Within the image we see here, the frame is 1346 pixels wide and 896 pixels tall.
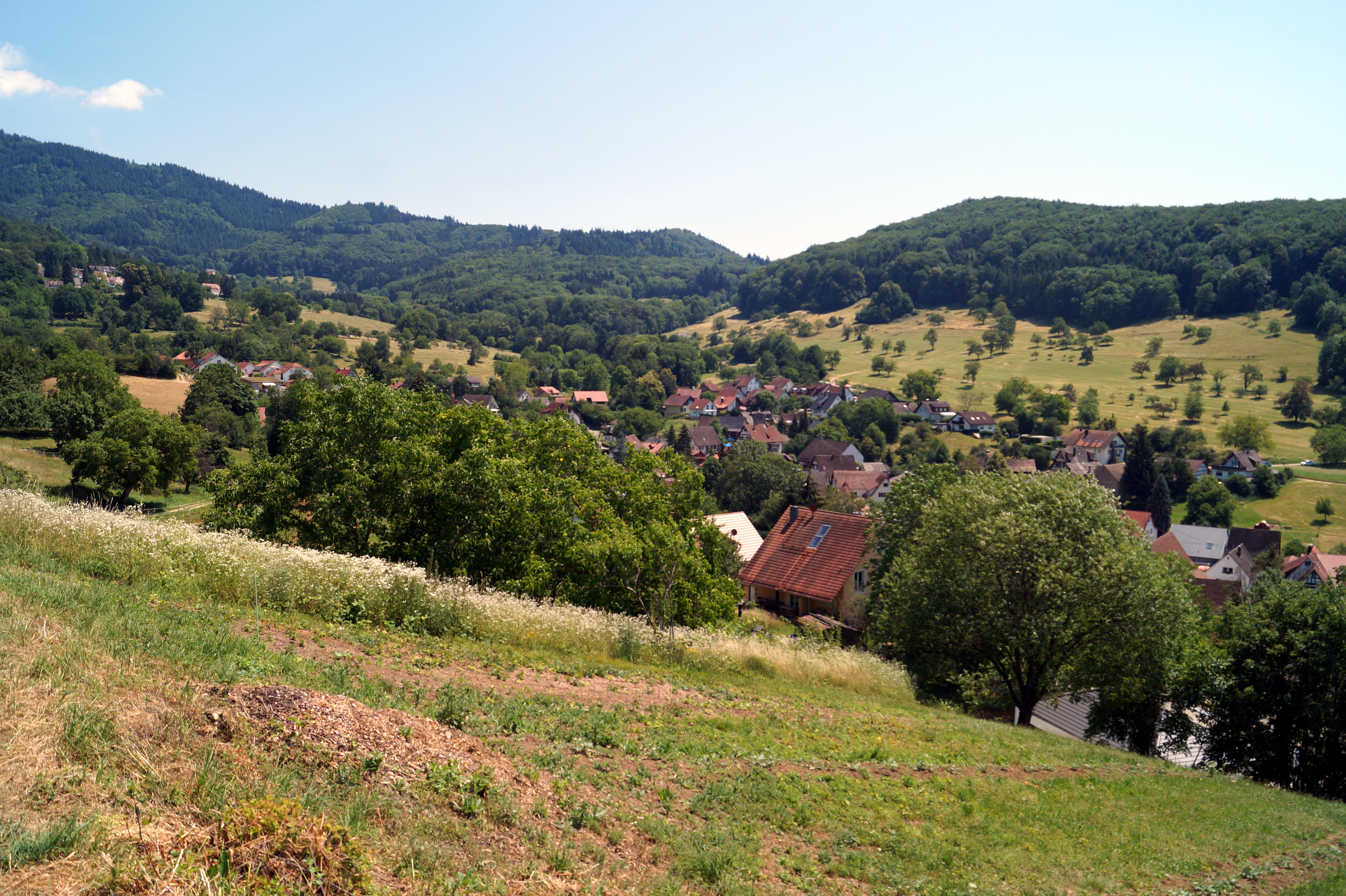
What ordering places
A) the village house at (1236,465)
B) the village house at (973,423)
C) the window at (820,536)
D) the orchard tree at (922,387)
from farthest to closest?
1. the orchard tree at (922,387)
2. the village house at (973,423)
3. the village house at (1236,465)
4. the window at (820,536)

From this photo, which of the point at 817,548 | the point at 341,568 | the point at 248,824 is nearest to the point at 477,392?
the point at 817,548

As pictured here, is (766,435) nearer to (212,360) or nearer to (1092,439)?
(1092,439)

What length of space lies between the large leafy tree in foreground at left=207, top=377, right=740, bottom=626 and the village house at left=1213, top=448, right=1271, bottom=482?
9428 cm

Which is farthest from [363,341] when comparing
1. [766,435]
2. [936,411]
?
[936,411]

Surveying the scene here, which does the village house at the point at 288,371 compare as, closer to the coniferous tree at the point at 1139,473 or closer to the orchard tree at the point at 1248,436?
the coniferous tree at the point at 1139,473

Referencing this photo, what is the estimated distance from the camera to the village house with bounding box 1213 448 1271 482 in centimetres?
8950

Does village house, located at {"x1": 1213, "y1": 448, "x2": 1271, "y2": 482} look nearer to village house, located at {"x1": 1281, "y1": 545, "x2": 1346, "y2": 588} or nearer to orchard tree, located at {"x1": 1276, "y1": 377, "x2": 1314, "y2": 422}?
orchard tree, located at {"x1": 1276, "y1": 377, "x2": 1314, "y2": 422}

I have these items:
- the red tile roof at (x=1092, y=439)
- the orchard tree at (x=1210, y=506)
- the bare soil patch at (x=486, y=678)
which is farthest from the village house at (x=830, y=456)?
the bare soil patch at (x=486, y=678)

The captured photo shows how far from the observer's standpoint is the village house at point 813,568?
3747cm

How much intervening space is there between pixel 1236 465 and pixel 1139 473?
50.9 ft

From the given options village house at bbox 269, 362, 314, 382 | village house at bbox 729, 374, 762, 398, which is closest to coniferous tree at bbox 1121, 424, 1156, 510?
village house at bbox 729, 374, 762, 398

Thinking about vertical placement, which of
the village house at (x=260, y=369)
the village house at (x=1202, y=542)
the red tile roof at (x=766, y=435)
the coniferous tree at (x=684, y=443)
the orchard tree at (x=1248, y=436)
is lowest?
the village house at (x=1202, y=542)

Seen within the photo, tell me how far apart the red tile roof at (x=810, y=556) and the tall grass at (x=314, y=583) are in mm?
24298

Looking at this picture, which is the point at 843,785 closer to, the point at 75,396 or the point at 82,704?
the point at 82,704
